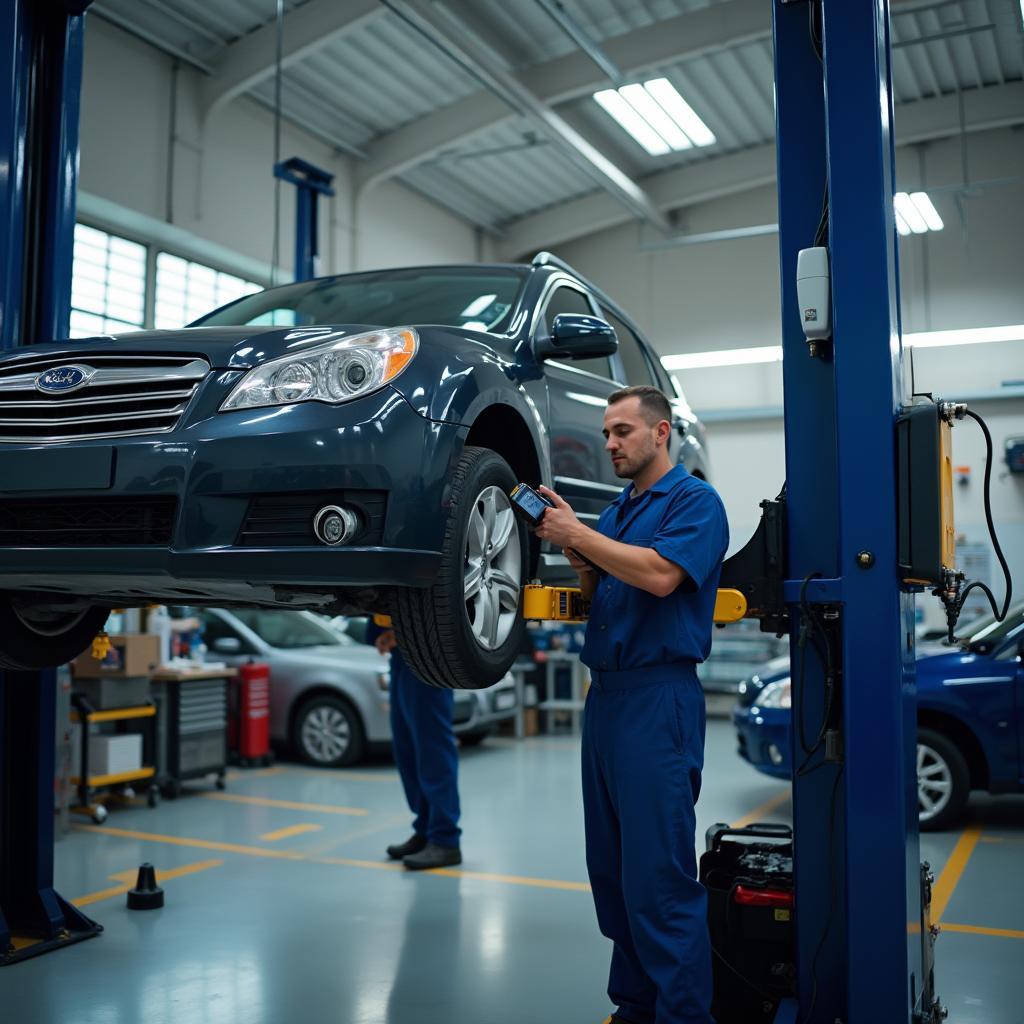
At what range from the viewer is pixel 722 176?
13.5 m

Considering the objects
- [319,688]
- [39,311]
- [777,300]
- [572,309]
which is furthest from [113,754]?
[777,300]

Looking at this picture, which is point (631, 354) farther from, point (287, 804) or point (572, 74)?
point (572, 74)

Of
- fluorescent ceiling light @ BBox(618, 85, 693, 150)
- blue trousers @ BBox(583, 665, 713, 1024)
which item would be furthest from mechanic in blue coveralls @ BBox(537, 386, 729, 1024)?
fluorescent ceiling light @ BBox(618, 85, 693, 150)

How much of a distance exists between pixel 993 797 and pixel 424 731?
4078 millimetres

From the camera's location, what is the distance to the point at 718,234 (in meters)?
13.0

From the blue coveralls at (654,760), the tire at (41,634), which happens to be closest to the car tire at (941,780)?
the blue coveralls at (654,760)

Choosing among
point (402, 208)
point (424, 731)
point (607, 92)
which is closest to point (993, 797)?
point (424, 731)

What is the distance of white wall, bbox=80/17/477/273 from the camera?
9.48 m

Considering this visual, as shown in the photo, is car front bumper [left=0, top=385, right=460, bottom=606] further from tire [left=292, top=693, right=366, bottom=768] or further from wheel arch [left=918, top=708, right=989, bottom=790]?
tire [left=292, top=693, right=366, bottom=768]

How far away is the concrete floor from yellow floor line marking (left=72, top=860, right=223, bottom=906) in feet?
0.05

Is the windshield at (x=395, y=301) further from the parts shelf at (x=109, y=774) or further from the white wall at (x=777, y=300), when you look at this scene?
the white wall at (x=777, y=300)

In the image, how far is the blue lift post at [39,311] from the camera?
12.8ft

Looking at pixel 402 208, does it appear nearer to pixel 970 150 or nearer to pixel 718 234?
pixel 718 234

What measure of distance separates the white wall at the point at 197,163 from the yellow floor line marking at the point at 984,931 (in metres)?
8.53
